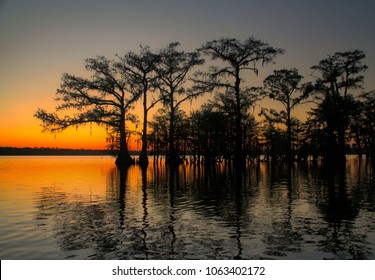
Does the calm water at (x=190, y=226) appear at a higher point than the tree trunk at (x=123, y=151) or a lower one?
lower

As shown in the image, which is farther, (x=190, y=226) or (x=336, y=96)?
(x=336, y=96)

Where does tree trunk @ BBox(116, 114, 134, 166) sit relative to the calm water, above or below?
above

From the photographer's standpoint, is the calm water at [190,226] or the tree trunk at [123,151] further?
the tree trunk at [123,151]

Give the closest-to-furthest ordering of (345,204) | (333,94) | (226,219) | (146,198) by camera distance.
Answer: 1. (226,219)
2. (345,204)
3. (146,198)
4. (333,94)

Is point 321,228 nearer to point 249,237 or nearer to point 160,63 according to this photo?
point 249,237

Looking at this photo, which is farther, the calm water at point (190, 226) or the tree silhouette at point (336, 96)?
the tree silhouette at point (336, 96)

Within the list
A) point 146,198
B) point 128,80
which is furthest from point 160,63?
point 146,198

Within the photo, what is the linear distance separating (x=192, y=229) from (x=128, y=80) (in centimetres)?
3822

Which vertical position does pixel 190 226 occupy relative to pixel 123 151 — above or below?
below

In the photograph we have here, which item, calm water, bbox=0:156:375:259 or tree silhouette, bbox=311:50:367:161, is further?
tree silhouette, bbox=311:50:367:161

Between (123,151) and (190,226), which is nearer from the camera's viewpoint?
(190,226)

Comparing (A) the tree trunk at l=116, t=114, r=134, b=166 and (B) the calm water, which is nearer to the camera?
(B) the calm water

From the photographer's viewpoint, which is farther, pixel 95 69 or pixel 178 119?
pixel 178 119
